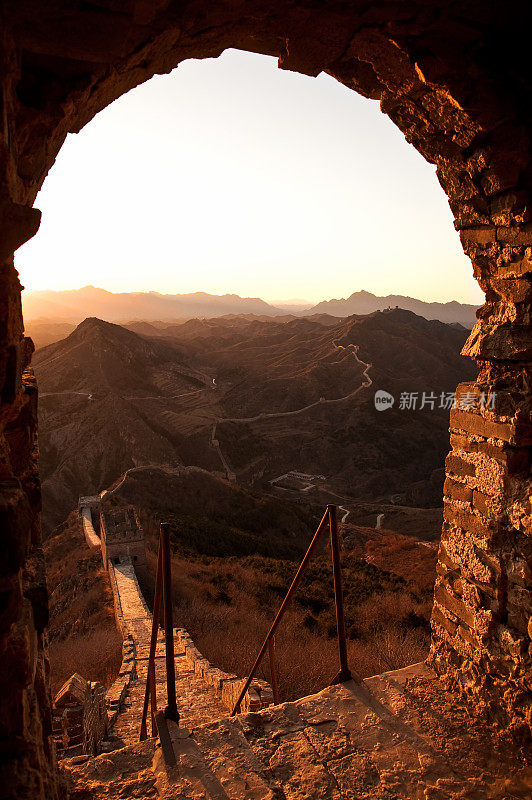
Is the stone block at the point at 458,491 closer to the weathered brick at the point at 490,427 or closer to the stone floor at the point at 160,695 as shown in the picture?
the weathered brick at the point at 490,427

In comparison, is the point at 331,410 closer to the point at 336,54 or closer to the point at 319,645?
the point at 319,645

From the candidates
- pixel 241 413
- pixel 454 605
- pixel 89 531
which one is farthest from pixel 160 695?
pixel 241 413

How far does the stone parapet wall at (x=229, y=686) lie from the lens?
17.9 ft

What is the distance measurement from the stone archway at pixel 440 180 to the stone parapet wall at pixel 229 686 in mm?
2584

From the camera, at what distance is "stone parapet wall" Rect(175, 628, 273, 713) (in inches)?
215

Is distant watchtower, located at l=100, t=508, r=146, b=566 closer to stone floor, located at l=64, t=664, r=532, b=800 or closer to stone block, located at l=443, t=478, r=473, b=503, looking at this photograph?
stone floor, located at l=64, t=664, r=532, b=800

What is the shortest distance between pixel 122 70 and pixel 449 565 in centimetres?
376

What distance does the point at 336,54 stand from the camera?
9.28ft

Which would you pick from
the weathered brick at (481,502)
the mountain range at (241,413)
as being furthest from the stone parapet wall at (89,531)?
the weathered brick at (481,502)

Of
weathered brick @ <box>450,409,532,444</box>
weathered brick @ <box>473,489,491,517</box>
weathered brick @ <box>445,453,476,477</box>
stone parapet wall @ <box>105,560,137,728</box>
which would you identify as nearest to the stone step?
weathered brick @ <box>473,489,491,517</box>

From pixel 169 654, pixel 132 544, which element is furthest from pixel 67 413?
pixel 169 654

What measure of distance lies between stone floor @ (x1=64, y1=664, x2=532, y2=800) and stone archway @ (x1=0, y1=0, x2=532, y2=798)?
0.32m

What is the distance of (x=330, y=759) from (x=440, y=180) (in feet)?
12.5

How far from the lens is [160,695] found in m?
6.81
